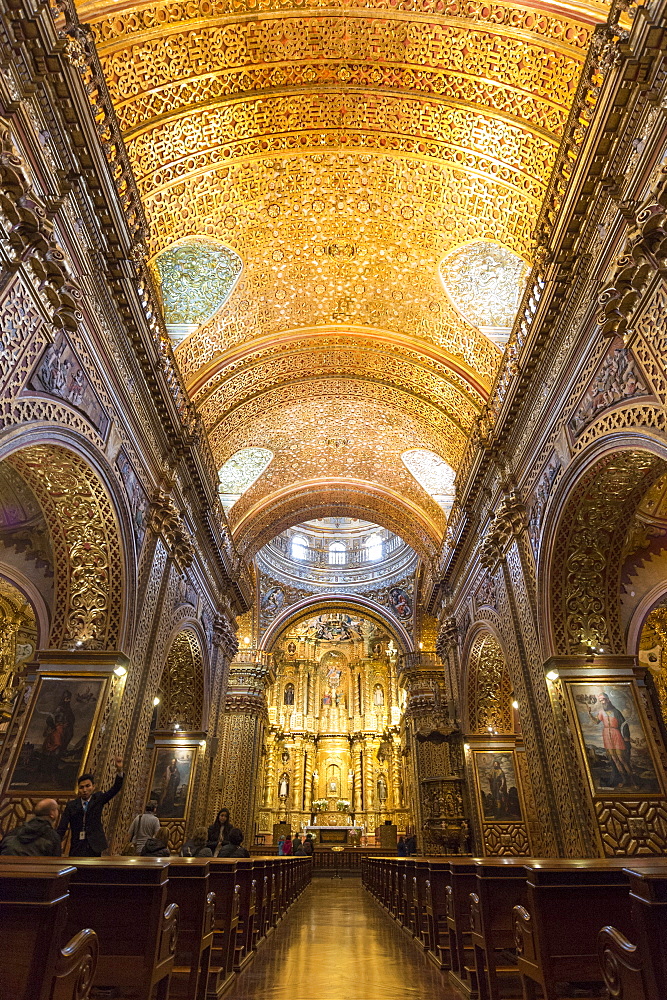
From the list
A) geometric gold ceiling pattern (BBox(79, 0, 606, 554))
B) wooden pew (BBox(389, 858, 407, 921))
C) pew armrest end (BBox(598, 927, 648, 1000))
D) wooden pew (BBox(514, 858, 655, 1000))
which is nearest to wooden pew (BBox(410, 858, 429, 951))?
wooden pew (BBox(389, 858, 407, 921))

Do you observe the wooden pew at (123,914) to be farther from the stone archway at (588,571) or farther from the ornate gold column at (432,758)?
the ornate gold column at (432,758)

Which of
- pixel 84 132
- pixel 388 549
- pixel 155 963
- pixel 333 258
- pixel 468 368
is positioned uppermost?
pixel 388 549

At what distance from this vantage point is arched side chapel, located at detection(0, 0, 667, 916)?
576cm

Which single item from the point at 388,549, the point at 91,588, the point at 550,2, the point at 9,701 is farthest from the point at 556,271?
the point at 388,549

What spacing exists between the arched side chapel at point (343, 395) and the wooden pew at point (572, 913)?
4026 mm

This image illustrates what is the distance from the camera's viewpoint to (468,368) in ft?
37.1

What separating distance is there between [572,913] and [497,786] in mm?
9766

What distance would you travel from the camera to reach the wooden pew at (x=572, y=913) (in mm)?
2951

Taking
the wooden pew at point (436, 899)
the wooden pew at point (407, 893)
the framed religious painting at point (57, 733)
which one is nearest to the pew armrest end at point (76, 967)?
the wooden pew at point (436, 899)

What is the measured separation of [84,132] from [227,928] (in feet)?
24.3

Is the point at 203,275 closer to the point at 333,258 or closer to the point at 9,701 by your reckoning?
A: the point at 333,258

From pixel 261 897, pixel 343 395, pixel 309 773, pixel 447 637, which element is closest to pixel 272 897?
pixel 261 897

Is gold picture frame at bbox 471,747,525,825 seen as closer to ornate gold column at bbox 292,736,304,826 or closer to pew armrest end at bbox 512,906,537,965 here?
pew armrest end at bbox 512,906,537,965

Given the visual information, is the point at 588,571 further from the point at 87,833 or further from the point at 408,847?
the point at 408,847
